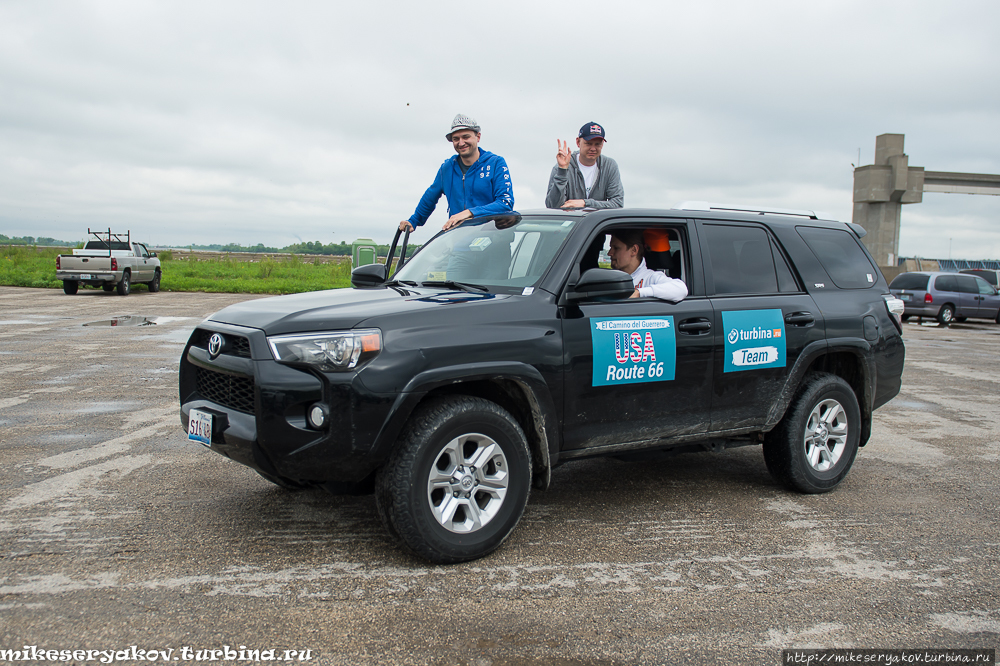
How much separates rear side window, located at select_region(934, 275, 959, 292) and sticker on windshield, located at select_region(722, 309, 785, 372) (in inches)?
811

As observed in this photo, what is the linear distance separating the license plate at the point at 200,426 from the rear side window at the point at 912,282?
2302 cm

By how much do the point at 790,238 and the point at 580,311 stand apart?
1947 mm

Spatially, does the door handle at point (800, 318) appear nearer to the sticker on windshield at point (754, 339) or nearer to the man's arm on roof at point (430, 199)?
the sticker on windshield at point (754, 339)

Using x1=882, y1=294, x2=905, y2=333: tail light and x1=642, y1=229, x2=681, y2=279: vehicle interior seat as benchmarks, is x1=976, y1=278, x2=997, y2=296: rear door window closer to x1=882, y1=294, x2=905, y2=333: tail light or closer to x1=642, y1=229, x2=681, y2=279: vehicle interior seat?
x1=882, y1=294, x2=905, y2=333: tail light

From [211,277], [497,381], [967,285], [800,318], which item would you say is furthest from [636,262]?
[211,277]

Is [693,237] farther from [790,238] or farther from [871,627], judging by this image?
[871,627]

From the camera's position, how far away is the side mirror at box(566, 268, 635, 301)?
3.92 meters

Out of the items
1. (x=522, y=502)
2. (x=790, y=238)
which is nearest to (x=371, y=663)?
(x=522, y=502)

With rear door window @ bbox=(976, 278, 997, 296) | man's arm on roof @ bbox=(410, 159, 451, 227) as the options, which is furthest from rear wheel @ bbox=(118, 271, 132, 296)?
rear door window @ bbox=(976, 278, 997, 296)

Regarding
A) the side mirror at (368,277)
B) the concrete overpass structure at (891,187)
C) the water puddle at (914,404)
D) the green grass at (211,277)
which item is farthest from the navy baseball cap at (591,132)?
the concrete overpass structure at (891,187)

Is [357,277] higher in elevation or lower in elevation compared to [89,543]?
higher

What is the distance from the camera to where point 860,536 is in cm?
422

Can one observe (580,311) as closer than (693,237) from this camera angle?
Yes

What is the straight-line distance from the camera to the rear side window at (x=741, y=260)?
15.6ft
